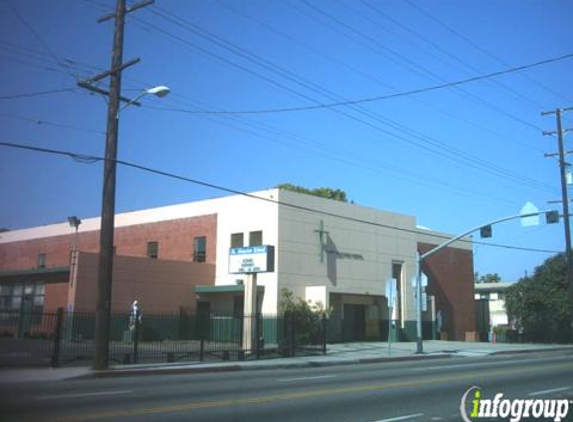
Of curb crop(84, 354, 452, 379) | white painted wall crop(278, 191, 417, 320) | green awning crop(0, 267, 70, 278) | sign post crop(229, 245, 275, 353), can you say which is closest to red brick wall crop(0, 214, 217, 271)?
white painted wall crop(278, 191, 417, 320)

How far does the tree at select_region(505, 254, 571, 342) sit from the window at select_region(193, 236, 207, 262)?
976 inches

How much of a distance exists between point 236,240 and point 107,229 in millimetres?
20594

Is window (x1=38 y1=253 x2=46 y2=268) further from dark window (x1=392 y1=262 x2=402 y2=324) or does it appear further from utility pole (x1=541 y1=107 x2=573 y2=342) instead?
utility pole (x1=541 y1=107 x2=573 y2=342)

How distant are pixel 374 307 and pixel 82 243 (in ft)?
82.8

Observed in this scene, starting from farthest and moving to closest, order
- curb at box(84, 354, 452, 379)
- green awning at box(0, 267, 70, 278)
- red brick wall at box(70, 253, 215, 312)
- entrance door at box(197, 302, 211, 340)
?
green awning at box(0, 267, 70, 278) → red brick wall at box(70, 253, 215, 312) → entrance door at box(197, 302, 211, 340) → curb at box(84, 354, 452, 379)

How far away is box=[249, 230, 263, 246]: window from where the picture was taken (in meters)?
40.4

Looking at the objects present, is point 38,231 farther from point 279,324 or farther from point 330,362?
point 330,362

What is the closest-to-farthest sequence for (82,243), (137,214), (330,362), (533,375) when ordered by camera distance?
(533,375), (330,362), (137,214), (82,243)

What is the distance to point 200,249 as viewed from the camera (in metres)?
44.8

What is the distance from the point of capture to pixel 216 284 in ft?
143

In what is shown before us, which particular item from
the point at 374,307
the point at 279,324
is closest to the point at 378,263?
the point at 374,307

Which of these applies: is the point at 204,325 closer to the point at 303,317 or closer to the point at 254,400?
the point at 303,317

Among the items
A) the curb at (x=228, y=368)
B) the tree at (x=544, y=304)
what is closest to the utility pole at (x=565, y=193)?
the tree at (x=544, y=304)

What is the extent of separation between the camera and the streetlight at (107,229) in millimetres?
21531
